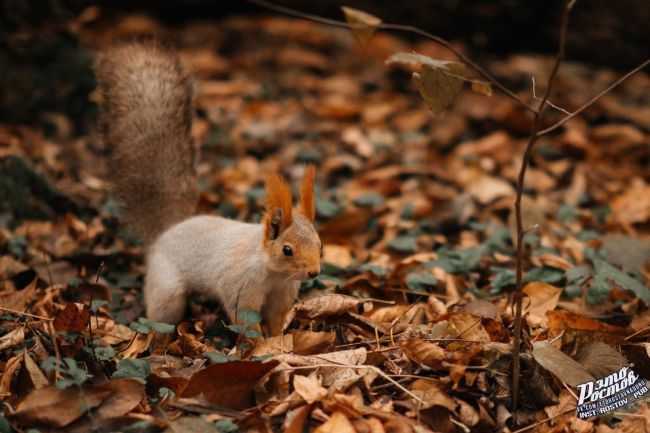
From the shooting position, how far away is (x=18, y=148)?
4262mm

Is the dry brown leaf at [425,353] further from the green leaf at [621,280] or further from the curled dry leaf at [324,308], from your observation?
the green leaf at [621,280]

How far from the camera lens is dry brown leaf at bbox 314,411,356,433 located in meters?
2.01

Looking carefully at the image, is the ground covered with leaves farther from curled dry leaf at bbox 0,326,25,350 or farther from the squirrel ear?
the squirrel ear

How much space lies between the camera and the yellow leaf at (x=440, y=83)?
1952mm

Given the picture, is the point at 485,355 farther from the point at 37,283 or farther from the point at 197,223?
the point at 37,283

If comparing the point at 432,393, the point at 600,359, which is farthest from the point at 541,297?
the point at 432,393

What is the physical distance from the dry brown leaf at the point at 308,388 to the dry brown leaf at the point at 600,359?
924 millimetres

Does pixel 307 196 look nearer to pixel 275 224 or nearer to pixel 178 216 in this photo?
pixel 275 224

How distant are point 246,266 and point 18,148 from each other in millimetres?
2384

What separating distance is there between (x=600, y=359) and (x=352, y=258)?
146 cm

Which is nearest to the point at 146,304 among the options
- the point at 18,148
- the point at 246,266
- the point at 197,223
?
the point at 197,223

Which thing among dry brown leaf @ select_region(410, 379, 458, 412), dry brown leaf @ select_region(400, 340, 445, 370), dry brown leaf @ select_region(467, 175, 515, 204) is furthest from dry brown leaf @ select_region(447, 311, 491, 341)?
dry brown leaf @ select_region(467, 175, 515, 204)

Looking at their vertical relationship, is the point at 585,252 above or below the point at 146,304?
above

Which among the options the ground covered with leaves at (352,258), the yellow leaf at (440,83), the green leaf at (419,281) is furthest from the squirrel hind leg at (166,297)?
the yellow leaf at (440,83)
